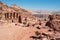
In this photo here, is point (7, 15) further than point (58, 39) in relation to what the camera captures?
Yes

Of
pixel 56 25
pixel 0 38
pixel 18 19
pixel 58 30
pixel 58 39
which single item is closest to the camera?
pixel 58 39

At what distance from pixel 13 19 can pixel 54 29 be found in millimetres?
30254

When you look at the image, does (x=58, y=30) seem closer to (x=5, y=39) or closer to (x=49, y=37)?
(x=49, y=37)

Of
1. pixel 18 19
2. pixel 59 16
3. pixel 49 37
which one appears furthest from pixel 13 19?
pixel 49 37

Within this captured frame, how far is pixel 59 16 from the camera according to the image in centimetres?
3572

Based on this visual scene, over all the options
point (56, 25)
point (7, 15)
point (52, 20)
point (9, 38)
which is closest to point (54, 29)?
point (56, 25)

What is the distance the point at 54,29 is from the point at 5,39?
11166mm

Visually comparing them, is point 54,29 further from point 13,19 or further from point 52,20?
point 13,19

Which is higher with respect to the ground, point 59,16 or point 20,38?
point 59,16

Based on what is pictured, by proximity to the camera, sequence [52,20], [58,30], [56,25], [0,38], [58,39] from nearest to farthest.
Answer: [58,39] < [0,38] < [58,30] < [56,25] < [52,20]

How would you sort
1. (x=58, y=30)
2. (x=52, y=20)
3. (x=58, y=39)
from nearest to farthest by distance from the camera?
1. (x=58, y=39)
2. (x=58, y=30)
3. (x=52, y=20)

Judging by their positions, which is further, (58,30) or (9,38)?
(58,30)

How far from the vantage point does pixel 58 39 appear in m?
22.8

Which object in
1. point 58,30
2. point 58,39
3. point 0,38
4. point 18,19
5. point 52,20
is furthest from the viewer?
point 18,19
